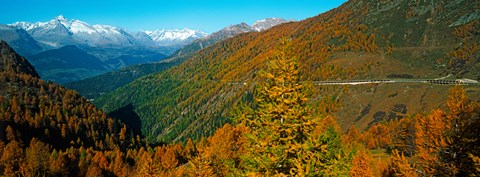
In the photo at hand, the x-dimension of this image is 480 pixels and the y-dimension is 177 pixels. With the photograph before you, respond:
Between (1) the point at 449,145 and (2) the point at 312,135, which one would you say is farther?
(1) the point at 449,145

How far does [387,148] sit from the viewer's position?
411 ft

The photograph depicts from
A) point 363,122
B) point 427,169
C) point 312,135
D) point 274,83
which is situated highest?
point 274,83

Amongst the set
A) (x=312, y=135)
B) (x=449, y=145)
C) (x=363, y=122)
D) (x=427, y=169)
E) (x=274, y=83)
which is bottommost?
(x=363, y=122)

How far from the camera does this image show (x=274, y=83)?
18547 millimetres

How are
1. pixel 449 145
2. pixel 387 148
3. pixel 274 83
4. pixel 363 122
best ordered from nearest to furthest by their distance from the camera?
pixel 274 83, pixel 449 145, pixel 387 148, pixel 363 122

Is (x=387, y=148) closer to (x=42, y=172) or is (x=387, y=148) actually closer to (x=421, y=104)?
(x=421, y=104)

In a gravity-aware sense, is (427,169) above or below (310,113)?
below

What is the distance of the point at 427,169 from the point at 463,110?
6.28 metres

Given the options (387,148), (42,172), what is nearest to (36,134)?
(42,172)

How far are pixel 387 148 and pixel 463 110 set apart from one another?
331 feet

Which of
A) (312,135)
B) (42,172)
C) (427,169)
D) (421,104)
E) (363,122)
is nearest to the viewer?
(312,135)

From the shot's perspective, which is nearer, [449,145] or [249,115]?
[249,115]

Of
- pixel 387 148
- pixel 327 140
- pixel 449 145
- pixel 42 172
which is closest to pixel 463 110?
pixel 449 145

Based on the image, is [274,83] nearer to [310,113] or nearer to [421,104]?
[310,113]
